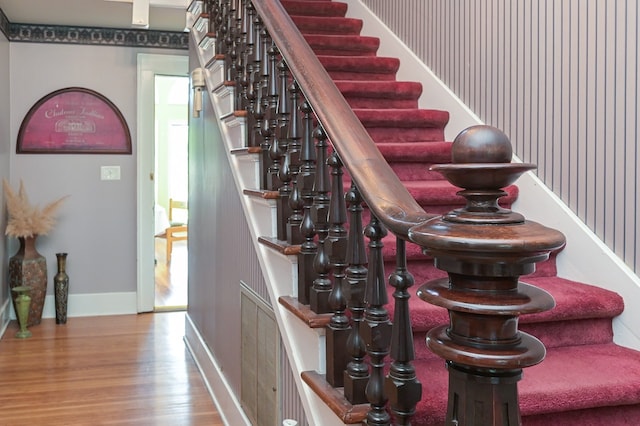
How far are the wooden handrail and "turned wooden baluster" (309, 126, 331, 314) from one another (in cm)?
13

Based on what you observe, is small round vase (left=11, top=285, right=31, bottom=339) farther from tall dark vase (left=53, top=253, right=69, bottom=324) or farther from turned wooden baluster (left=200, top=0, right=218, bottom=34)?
turned wooden baluster (left=200, top=0, right=218, bottom=34)

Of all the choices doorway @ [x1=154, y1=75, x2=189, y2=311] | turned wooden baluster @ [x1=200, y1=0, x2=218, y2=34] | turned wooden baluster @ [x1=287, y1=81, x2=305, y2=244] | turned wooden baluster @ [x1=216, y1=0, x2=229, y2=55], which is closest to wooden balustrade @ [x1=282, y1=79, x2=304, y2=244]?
turned wooden baluster @ [x1=287, y1=81, x2=305, y2=244]

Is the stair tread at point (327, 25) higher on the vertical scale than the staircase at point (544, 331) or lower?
higher

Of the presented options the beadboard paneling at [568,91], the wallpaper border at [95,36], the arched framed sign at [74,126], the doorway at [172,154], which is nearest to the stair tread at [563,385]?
the beadboard paneling at [568,91]

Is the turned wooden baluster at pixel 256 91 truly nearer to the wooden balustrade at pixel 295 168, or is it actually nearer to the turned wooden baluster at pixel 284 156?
the turned wooden baluster at pixel 284 156


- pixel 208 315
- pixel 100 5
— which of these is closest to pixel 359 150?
pixel 208 315

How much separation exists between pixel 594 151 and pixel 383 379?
124 centimetres

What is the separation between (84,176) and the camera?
512 cm

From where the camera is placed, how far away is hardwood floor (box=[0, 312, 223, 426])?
10.1 feet

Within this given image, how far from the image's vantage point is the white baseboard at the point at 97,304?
5.10m

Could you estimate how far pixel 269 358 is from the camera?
86.8 inches

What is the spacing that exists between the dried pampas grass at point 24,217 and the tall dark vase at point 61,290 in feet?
0.92

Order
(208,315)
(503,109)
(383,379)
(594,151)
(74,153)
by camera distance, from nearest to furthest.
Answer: (383,379), (594,151), (503,109), (208,315), (74,153)

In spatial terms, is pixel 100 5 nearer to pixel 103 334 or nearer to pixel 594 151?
pixel 103 334
